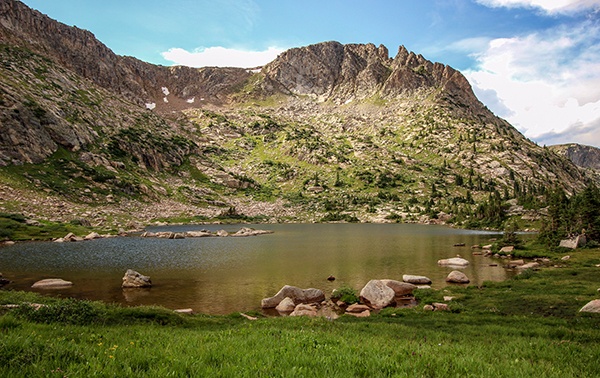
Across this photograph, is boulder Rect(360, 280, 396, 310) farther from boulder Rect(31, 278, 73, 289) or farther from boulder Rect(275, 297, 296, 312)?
boulder Rect(31, 278, 73, 289)

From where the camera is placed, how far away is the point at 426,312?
94.5ft

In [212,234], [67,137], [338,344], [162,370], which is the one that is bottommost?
[212,234]

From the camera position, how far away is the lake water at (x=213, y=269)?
38938mm

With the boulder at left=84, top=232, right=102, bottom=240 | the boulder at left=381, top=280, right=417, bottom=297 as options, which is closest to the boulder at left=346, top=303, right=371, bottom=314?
the boulder at left=381, top=280, right=417, bottom=297

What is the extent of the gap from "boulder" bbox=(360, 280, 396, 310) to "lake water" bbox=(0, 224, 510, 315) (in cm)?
561

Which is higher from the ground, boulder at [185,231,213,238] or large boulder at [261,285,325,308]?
large boulder at [261,285,325,308]

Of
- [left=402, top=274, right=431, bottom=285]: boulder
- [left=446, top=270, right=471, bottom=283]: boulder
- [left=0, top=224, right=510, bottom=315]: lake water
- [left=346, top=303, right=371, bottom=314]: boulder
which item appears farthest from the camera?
[left=446, top=270, right=471, bottom=283]: boulder

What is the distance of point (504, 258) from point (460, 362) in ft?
220

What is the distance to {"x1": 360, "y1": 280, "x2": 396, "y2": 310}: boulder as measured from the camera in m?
35.2

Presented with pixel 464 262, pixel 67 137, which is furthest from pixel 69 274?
pixel 67 137

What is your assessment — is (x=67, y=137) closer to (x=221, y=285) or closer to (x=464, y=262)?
(x=221, y=285)

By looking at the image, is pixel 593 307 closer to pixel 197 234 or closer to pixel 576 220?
pixel 576 220

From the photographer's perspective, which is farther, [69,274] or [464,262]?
[464,262]

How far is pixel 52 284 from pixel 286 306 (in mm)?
31894
